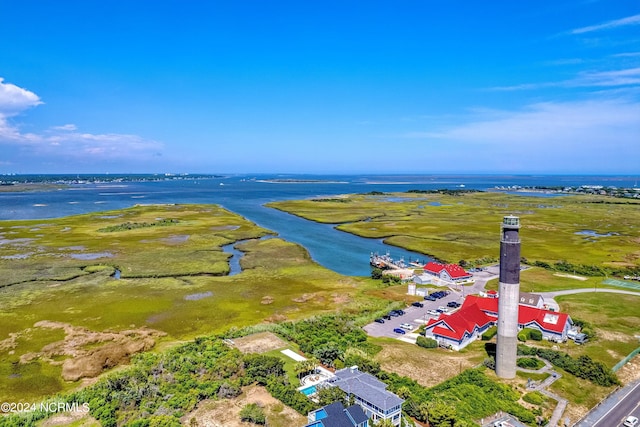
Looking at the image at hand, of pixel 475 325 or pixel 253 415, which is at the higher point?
pixel 475 325

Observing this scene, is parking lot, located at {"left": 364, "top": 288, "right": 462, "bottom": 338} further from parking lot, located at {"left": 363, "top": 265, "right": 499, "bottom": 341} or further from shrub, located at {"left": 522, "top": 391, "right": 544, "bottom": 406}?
shrub, located at {"left": 522, "top": 391, "right": 544, "bottom": 406}

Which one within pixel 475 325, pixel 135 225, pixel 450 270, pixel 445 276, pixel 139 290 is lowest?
pixel 139 290

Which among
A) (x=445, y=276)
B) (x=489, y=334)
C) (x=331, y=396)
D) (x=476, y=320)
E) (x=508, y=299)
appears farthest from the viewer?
(x=445, y=276)

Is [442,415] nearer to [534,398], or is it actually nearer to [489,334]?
[534,398]

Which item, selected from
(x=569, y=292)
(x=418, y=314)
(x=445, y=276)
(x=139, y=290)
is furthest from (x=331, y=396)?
(x=569, y=292)

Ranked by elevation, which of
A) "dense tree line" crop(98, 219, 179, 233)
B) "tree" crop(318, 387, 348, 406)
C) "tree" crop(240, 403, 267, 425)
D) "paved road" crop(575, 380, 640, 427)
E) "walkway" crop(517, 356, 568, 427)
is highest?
"dense tree line" crop(98, 219, 179, 233)

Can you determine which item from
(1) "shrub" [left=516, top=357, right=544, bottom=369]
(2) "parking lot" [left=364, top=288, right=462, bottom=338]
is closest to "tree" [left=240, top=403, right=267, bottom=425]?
(2) "parking lot" [left=364, top=288, right=462, bottom=338]
